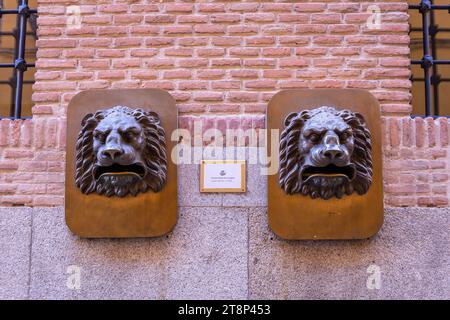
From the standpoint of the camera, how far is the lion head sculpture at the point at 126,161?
3.05 meters

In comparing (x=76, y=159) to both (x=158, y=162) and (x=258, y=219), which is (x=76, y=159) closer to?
(x=158, y=162)

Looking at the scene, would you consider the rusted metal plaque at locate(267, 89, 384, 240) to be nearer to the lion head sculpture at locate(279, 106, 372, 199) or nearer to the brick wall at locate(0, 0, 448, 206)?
the lion head sculpture at locate(279, 106, 372, 199)

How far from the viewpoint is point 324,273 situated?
10.5ft

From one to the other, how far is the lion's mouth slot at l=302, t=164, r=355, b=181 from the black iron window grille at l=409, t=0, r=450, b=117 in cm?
86

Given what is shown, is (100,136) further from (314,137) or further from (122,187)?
(314,137)

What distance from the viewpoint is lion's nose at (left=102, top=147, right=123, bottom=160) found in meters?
2.94

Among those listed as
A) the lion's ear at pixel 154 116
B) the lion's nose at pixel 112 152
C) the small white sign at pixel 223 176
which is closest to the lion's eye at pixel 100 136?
the lion's nose at pixel 112 152

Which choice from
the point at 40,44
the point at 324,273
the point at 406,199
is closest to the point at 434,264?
the point at 406,199

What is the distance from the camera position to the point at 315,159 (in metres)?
3.01

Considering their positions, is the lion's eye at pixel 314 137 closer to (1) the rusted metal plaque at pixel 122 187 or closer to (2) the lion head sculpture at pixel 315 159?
(2) the lion head sculpture at pixel 315 159

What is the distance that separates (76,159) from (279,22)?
1.55 meters

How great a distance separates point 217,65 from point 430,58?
1.46m

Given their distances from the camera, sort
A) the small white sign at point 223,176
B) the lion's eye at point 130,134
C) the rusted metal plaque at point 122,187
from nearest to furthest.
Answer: the lion's eye at point 130,134, the rusted metal plaque at point 122,187, the small white sign at point 223,176

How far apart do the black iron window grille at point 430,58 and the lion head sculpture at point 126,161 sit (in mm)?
1836
